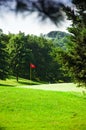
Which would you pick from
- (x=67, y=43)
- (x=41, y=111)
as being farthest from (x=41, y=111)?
(x=67, y=43)

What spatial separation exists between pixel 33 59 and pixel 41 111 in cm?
5500

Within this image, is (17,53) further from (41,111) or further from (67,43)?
(41,111)

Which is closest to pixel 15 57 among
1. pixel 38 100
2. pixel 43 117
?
pixel 38 100

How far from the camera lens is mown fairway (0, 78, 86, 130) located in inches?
571

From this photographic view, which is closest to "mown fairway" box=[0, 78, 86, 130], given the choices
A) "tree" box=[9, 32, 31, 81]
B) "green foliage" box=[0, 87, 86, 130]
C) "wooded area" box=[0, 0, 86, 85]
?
"green foliage" box=[0, 87, 86, 130]

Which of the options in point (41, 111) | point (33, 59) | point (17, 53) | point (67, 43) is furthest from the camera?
point (33, 59)

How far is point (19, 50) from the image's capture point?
60.8m

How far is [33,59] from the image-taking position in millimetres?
72312

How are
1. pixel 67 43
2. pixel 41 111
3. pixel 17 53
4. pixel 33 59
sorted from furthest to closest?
1. pixel 33 59
2. pixel 17 53
3. pixel 67 43
4. pixel 41 111

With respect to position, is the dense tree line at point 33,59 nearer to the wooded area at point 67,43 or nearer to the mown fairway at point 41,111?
the wooded area at point 67,43

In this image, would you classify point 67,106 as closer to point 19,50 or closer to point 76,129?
point 76,129

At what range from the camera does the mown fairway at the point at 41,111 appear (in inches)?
571

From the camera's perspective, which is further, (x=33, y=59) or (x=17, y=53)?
(x=33, y=59)

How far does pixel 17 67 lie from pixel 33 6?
199 feet
